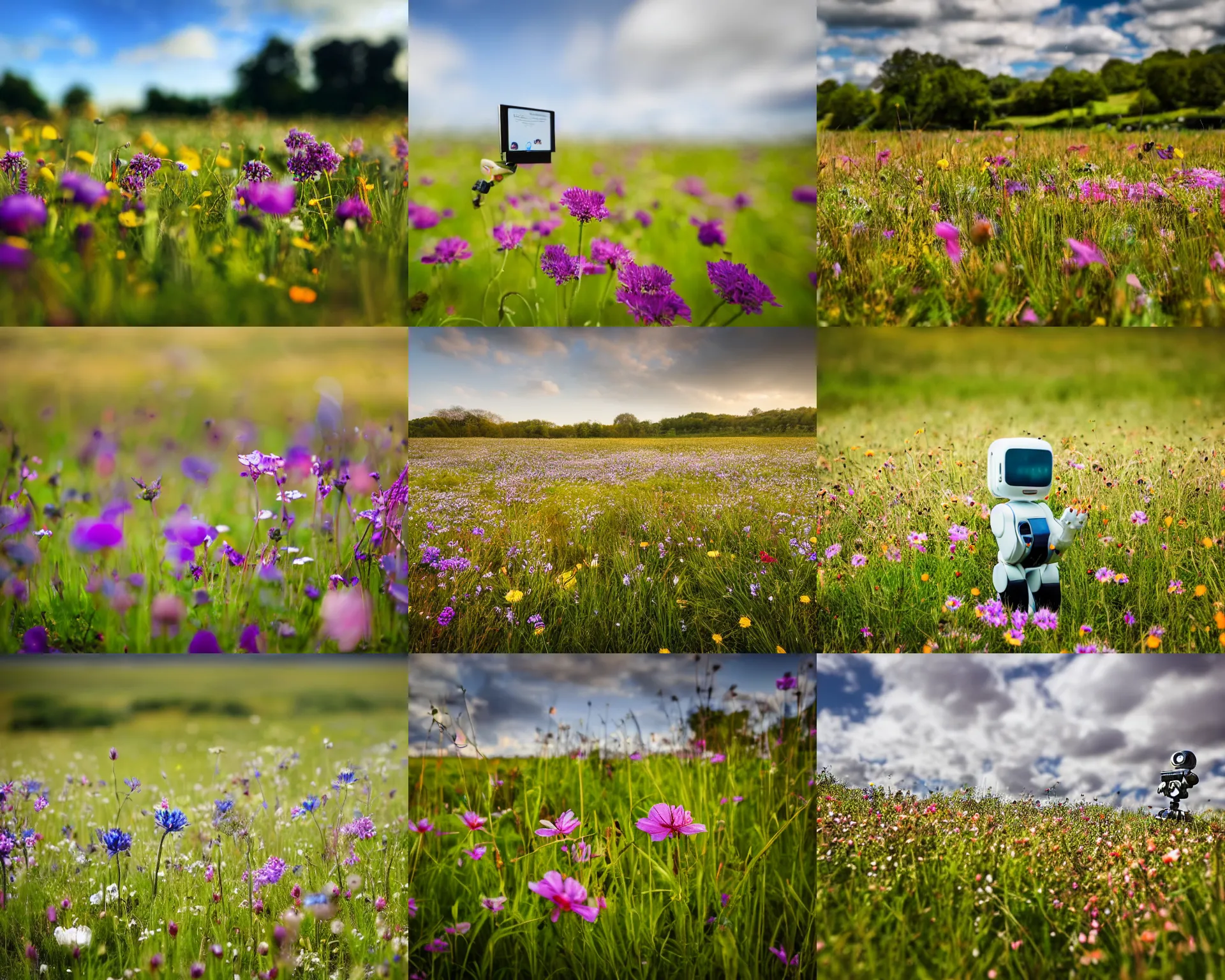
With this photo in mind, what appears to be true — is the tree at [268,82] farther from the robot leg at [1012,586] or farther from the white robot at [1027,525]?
the robot leg at [1012,586]

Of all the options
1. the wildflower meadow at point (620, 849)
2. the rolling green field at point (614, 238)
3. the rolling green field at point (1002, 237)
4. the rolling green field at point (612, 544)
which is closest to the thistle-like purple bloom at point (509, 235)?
the rolling green field at point (614, 238)

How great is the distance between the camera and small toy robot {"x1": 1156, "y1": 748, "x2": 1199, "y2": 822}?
2607 millimetres

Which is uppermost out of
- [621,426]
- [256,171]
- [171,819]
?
[256,171]

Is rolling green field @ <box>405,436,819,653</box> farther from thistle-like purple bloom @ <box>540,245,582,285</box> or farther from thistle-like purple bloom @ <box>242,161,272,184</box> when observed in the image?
thistle-like purple bloom @ <box>242,161,272,184</box>

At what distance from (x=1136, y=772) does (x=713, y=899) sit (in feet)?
4.41

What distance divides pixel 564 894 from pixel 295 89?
254cm

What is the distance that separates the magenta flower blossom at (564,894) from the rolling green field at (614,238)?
1622 millimetres

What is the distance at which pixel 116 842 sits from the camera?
2.52 metres

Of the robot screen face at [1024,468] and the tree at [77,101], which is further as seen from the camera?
the tree at [77,101]

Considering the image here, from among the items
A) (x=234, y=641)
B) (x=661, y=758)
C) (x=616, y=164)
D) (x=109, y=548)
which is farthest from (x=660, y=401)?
(x=109, y=548)

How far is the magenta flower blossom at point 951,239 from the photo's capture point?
265 centimetres

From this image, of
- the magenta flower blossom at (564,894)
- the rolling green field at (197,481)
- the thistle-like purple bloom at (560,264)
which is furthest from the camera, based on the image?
the thistle-like purple bloom at (560,264)

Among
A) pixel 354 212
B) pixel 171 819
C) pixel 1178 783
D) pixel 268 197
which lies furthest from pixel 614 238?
pixel 1178 783

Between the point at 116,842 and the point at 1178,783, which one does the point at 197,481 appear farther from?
the point at 1178,783
